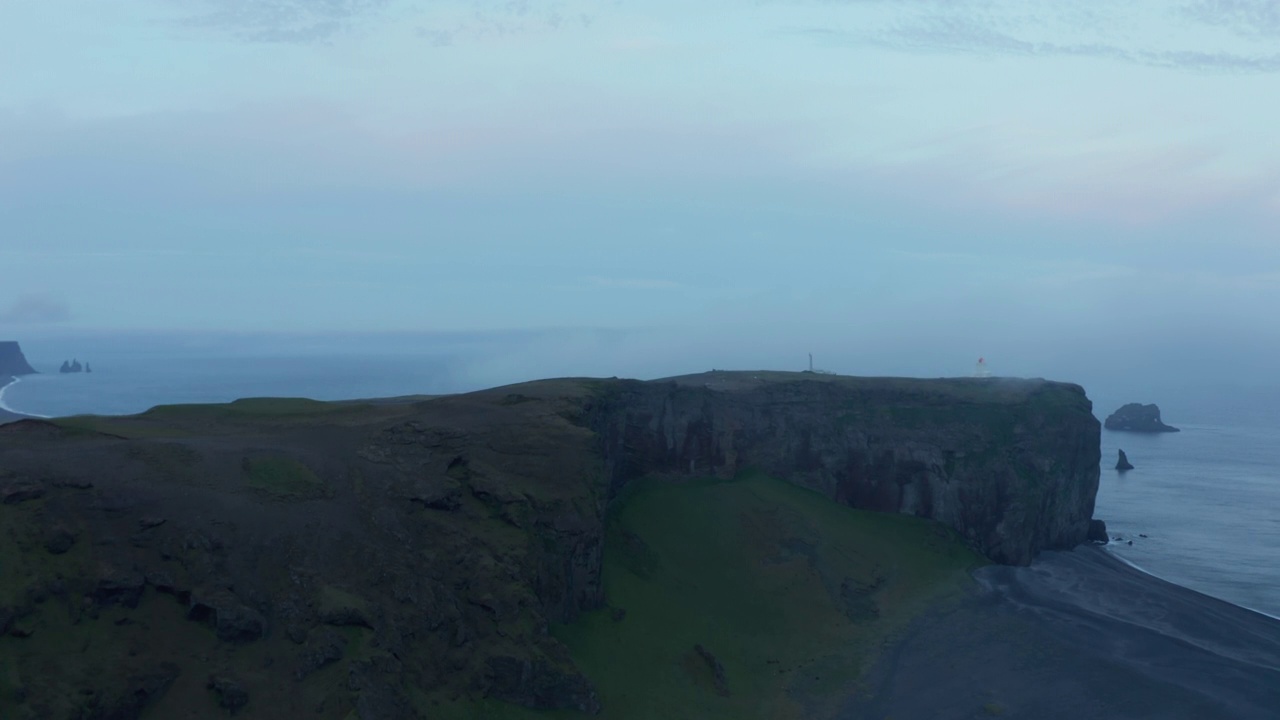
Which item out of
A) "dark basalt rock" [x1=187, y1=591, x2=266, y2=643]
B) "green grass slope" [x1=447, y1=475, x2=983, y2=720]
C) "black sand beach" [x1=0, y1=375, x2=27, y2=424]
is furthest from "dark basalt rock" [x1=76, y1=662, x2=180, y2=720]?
"black sand beach" [x1=0, y1=375, x2=27, y2=424]

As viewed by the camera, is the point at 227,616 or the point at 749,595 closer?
the point at 227,616

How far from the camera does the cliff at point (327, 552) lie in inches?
1011

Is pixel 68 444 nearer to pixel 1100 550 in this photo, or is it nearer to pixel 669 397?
pixel 669 397

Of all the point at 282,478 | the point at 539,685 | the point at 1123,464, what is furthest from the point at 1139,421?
the point at 282,478

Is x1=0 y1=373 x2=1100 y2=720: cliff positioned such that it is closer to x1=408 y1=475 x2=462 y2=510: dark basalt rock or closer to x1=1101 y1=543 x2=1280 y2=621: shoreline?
x1=408 y1=475 x2=462 y2=510: dark basalt rock

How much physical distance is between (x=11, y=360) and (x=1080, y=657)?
611ft

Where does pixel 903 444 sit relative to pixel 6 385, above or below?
below

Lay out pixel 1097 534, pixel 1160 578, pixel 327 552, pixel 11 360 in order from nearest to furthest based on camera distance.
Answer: pixel 327 552 < pixel 1160 578 < pixel 1097 534 < pixel 11 360

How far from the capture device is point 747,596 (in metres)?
44.5

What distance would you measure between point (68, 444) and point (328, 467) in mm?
8411

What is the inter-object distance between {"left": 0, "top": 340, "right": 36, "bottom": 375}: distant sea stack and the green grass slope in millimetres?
164438

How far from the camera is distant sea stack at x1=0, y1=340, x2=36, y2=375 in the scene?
171m

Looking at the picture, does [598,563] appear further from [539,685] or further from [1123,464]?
[1123,464]

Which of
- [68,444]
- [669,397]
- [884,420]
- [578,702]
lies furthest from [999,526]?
[68,444]
